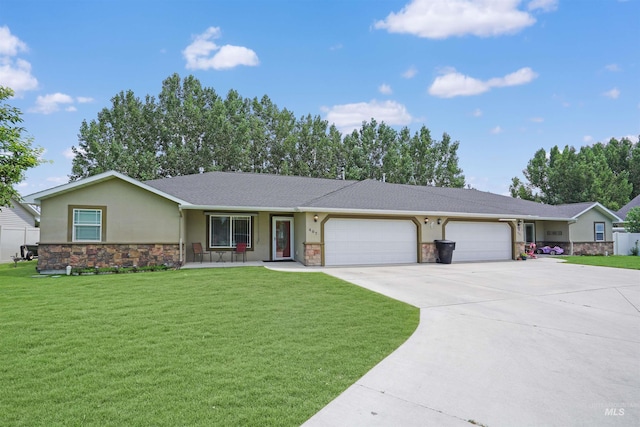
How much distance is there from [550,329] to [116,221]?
46.7 feet

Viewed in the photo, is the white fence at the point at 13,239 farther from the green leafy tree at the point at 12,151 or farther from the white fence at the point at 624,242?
the white fence at the point at 624,242

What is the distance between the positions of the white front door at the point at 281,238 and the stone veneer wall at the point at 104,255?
444cm

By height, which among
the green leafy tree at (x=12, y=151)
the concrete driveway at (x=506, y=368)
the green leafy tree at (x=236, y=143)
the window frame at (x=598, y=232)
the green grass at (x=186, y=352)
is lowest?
the concrete driveway at (x=506, y=368)

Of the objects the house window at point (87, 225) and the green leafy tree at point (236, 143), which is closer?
the house window at point (87, 225)

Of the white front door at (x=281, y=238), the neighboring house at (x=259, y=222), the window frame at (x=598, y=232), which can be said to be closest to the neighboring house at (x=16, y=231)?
the neighboring house at (x=259, y=222)

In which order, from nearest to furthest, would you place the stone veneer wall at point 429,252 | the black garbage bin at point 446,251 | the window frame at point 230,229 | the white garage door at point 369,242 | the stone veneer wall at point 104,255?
1. the stone veneer wall at point 104,255
2. the white garage door at point 369,242
3. the window frame at point 230,229
4. the black garbage bin at point 446,251
5. the stone veneer wall at point 429,252

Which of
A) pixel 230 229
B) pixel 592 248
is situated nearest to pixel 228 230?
pixel 230 229

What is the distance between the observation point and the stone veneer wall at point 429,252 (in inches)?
685

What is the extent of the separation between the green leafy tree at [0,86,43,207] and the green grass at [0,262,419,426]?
6.39 m

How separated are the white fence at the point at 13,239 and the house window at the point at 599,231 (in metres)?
36.0

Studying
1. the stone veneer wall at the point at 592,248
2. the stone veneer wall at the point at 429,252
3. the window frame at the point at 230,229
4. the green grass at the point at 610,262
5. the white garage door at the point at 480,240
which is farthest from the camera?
the stone veneer wall at the point at 592,248

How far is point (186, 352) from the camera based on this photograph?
186 inches

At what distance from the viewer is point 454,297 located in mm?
8789

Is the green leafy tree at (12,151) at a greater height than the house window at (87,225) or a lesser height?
greater
